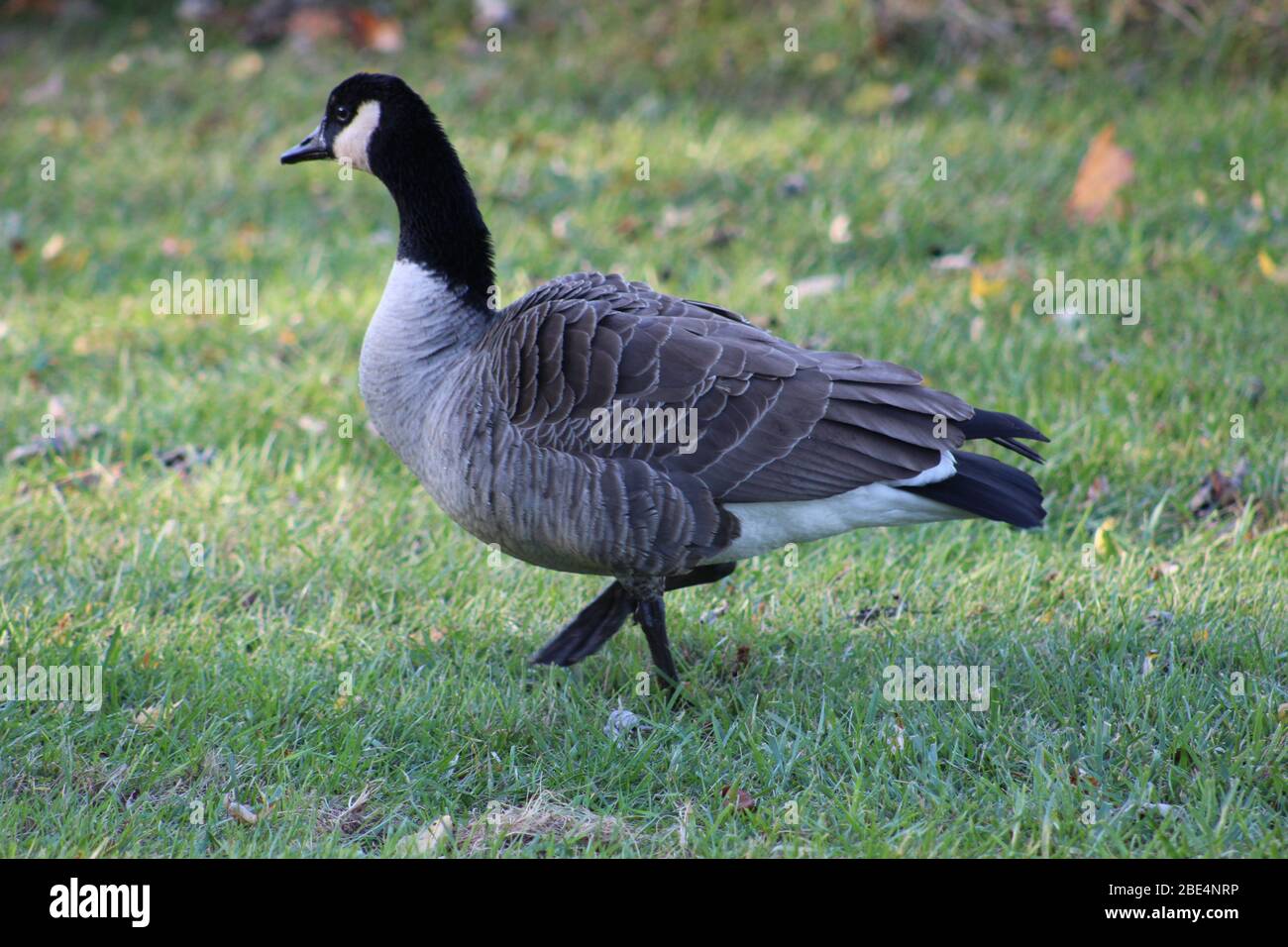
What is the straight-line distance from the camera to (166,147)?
8.70m

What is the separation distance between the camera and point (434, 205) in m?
4.26

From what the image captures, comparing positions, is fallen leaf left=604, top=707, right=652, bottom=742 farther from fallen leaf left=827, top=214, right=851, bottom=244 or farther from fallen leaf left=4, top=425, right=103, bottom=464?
fallen leaf left=827, top=214, right=851, bottom=244

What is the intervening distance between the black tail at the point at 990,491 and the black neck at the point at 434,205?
1.60 meters

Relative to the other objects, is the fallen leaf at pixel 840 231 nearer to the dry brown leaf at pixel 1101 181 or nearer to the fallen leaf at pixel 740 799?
the dry brown leaf at pixel 1101 181

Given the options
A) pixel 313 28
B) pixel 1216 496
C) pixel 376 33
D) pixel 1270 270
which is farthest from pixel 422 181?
pixel 313 28

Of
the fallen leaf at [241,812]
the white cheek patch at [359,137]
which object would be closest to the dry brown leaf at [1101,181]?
the white cheek patch at [359,137]

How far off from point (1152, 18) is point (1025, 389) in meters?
4.18

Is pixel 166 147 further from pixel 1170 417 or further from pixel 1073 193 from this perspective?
pixel 1170 417

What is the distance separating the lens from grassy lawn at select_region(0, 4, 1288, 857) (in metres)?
3.56

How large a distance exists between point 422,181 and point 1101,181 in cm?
440

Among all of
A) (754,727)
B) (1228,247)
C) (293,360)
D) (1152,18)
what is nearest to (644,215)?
(293,360)

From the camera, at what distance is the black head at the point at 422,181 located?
425cm

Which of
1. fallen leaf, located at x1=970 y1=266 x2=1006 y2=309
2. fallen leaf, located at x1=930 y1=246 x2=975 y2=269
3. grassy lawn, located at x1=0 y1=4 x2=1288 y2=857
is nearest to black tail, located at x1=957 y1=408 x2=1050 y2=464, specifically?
grassy lawn, located at x1=0 y1=4 x2=1288 y2=857

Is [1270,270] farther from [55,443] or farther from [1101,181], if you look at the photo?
[55,443]
